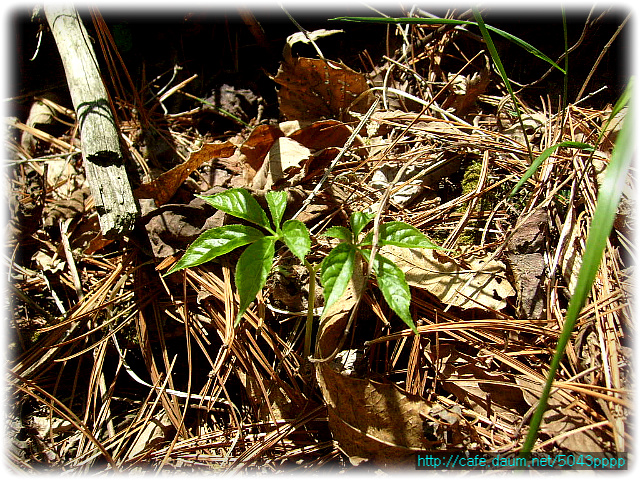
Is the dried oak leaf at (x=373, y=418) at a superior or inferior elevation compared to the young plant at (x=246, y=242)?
inferior

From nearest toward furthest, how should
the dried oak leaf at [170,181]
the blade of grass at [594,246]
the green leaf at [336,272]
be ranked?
the blade of grass at [594,246]
the green leaf at [336,272]
the dried oak leaf at [170,181]

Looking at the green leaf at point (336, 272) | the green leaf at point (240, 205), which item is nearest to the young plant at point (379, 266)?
the green leaf at point (336, 272)

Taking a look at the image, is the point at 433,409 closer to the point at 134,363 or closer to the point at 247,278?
the point at 247,278

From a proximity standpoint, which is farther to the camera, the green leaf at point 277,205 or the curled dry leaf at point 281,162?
the curled dry leaf at point 281,162

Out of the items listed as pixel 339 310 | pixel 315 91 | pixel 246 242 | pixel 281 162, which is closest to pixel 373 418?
pixel 339 310

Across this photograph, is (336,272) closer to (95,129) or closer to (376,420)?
(376,420)

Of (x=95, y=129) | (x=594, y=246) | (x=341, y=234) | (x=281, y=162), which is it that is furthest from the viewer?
(x=281, y=162)

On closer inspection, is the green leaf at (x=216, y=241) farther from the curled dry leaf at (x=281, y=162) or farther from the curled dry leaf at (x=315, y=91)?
the curled dry leaf at (x=315, y=91)
